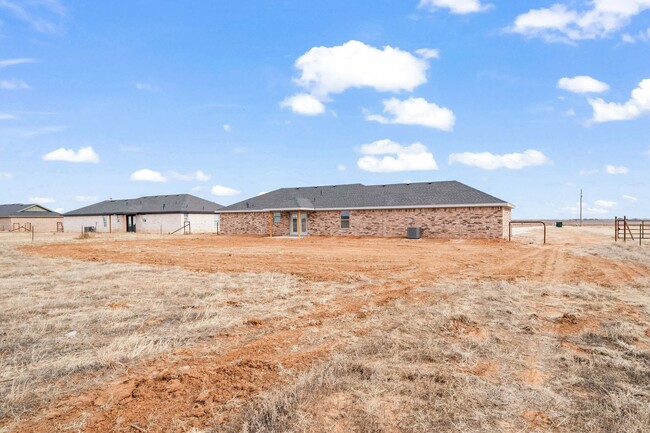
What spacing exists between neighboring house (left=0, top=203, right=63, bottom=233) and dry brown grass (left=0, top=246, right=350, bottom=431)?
5884 cm

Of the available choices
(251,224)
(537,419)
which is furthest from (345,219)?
(537,419)

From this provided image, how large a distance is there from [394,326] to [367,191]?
30493 millimetres

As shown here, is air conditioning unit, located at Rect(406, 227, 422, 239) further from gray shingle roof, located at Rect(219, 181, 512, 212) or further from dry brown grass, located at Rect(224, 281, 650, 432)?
dry brown grass, located at Rect(224, 281, 650, 432)

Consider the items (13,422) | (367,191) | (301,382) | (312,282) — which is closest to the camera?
(13,422)

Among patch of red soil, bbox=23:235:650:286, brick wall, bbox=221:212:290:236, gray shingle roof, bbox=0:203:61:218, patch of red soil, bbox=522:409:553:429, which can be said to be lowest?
patch of red soil, bbox=23:235:650:286

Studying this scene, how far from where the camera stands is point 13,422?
3953mm

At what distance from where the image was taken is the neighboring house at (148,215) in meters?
49.4

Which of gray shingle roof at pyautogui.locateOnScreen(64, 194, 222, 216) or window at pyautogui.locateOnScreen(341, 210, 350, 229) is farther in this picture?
gray shingle roof at pyautogui.locateOnScreen(64, 194, 222, 216)

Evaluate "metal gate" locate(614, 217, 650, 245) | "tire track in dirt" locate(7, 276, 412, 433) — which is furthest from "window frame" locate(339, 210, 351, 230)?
"tire track in dirt" locate(7, 276, 412, 433)

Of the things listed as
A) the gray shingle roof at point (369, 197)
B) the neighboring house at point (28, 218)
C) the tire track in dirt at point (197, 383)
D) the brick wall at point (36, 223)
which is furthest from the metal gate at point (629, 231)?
the brick wall at point (36, 223)

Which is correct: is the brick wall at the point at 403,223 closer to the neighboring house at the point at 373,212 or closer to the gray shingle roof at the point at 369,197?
the neighboring house at the point at 373,212

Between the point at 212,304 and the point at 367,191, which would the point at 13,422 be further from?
the point at 367,191

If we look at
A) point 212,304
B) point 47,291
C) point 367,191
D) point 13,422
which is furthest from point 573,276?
point 367,191

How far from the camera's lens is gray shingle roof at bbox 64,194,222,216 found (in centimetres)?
5025
